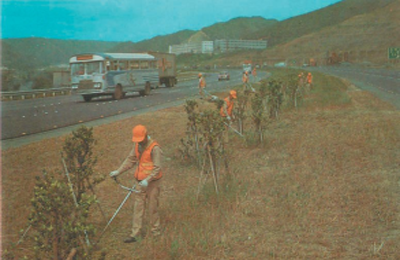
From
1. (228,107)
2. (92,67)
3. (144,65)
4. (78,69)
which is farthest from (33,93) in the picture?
(228,107)

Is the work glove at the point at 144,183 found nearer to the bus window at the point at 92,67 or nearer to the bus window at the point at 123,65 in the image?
the bus window at the point at 92,67

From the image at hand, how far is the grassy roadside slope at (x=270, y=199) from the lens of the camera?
20.2ft

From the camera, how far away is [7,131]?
17062mm

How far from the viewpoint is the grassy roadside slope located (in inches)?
242

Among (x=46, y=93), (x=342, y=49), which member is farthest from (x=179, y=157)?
(x=342, y=49)

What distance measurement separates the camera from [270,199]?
810 cm

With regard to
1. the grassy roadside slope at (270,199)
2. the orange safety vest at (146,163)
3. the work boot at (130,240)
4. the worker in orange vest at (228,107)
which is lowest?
the work boot at (130,240)

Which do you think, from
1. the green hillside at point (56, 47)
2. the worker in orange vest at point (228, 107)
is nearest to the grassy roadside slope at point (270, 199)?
the worker in orange vest at point (228, 107)

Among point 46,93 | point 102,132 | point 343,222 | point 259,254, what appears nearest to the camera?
point 259,254

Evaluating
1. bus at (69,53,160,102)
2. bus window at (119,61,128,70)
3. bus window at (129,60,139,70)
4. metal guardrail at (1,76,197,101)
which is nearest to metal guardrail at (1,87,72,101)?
metal guardrail at (1,76,197,101)

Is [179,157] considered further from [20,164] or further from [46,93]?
[46,93]

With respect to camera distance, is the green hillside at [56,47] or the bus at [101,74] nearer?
the bus at [101,74]

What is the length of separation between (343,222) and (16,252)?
14.8 ft

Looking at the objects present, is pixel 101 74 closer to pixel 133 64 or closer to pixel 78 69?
pixel 78 69
